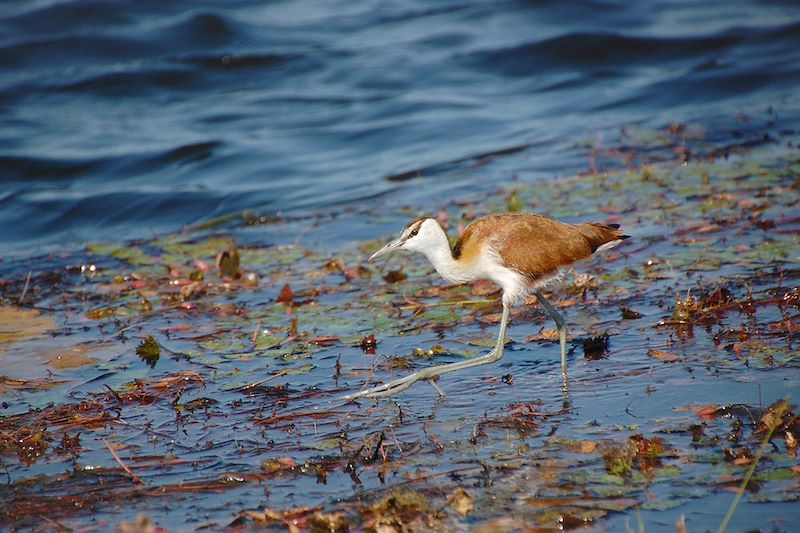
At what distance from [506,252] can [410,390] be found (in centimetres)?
109

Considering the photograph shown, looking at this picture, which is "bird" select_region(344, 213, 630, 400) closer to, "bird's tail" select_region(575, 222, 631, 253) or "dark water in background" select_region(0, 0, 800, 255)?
"bird's tail" select_region(575, 222, 631, 253)

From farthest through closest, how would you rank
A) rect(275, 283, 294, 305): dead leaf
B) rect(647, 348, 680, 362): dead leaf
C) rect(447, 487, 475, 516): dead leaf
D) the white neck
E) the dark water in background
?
the dark water in background
rect(275, 283, 294, 305): dead leaf
the white neck
rect(647, 348, 680, 362): dead leaf
rect(447, 487, 475, 516): dead leaf

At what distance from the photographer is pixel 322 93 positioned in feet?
57.7

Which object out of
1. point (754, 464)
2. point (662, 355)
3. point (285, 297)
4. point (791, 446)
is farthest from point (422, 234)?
point (754, 464)

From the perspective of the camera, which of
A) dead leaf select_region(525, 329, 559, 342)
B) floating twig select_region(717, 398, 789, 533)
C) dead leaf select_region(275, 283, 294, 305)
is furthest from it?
dead leaf select_region(275, 283, 294, 305)

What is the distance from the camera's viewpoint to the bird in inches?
265

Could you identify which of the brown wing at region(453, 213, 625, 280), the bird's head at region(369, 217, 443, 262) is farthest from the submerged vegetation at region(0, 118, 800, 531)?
the bird's head at region(369, 217, 443, 262)

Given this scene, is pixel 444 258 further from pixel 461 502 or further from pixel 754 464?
pixel 754 464

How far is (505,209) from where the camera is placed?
1077 centimetres

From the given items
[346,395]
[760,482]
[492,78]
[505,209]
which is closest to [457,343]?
[346,395]

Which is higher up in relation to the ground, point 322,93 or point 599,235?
point 599,235

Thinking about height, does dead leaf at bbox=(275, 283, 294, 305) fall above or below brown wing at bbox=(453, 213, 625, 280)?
below

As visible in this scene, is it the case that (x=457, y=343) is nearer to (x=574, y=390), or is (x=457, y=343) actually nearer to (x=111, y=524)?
(x=574, y=390)

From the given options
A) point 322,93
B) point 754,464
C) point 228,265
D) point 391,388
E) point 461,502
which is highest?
point 754,464
